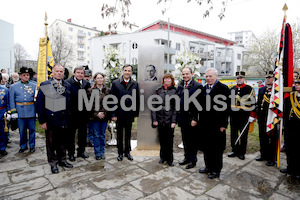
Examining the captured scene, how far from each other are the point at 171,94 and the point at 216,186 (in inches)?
79.5

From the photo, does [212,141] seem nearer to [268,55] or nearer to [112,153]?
[112,153]

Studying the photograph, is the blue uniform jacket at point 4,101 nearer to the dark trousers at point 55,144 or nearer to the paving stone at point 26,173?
the paving stone at point 26,173

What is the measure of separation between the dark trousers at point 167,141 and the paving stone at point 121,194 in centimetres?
135

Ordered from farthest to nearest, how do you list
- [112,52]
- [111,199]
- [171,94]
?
[112,52] → [171,94] → [111,199]

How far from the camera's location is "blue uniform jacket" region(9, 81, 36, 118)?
197 inches

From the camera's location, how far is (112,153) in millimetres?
5297

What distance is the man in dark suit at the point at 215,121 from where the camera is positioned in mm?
3855

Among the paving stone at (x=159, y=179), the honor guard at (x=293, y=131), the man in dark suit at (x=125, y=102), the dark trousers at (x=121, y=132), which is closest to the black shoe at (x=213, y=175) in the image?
the paving stone at (x=159, y=179)

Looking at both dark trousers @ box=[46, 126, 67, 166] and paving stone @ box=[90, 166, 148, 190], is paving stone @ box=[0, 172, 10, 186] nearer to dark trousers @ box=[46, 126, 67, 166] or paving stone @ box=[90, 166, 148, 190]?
dark trousers @ box=[46, 126, 67, 166]

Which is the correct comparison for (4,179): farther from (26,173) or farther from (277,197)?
(277,197)

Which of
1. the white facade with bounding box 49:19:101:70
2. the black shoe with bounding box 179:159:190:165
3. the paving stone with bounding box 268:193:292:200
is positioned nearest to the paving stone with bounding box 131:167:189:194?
the black shoe with bounding box 179:159:190:165

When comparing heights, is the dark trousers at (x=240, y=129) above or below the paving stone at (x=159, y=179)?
above

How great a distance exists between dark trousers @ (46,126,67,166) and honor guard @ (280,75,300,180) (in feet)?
15.1

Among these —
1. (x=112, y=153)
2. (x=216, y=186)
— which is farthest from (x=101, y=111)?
(x=216, y=186)
